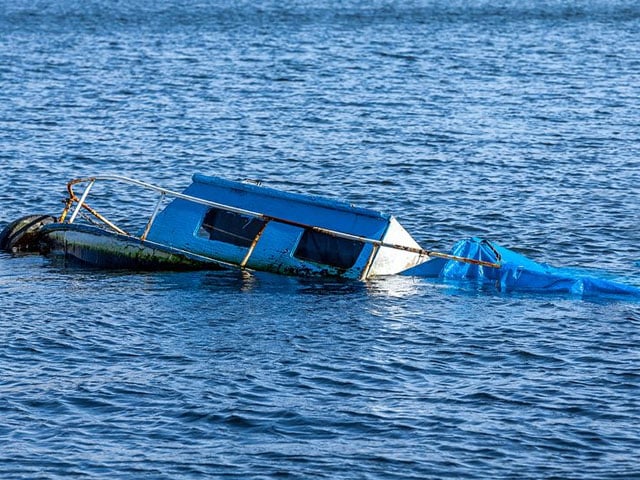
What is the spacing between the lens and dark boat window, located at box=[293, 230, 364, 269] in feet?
102

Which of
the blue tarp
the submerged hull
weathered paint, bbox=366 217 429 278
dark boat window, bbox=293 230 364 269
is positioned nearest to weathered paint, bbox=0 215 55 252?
the submerged hull

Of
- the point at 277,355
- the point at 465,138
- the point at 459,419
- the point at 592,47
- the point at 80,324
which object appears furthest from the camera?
the point at 592,47

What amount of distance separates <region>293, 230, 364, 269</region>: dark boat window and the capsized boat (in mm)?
27

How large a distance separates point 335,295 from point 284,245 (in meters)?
2.39

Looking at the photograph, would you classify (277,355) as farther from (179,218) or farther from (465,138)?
(465,138)

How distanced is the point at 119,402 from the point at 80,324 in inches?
199

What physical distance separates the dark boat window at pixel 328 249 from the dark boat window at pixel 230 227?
1317mm

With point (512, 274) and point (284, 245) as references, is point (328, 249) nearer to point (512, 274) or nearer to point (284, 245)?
point (284, 245)

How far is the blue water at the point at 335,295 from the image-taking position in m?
21.4

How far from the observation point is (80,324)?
90.4ft

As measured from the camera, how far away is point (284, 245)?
3134cm

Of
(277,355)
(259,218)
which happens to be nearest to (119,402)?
(277,355)

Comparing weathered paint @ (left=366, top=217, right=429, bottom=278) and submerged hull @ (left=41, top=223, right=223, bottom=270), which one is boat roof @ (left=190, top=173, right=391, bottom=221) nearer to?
weathered paint @ (left=366, top=217, right=429, bottom=278)

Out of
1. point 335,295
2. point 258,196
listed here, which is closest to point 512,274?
point 335,295
